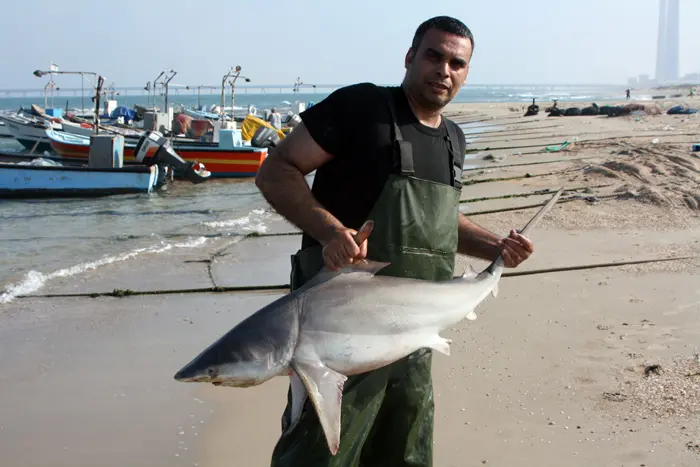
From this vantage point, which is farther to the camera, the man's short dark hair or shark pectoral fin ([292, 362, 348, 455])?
→ the man's short dark hair

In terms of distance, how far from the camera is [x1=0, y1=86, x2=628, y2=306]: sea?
1043 centimetres

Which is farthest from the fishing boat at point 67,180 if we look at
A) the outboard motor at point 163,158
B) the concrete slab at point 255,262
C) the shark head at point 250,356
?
the shark head at point 250,356

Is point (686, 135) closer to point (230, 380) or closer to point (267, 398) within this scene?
point (267, 398)

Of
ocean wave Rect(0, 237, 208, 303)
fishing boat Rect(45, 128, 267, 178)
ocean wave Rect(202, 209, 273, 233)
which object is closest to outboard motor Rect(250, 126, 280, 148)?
fishing boat Rect(45, 128, 267, 178)

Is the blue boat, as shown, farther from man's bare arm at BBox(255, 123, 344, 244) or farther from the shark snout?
the shark snout

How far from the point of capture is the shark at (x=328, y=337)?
236 cm

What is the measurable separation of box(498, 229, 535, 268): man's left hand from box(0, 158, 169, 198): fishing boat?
1632cm

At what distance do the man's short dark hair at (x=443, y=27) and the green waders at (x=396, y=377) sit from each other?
319 millimetres

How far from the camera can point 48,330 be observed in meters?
7.03

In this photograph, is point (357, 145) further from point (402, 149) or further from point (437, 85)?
point (437, 85)

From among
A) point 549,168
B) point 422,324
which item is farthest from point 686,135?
point 422,324

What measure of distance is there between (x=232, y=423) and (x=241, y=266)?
512 cm

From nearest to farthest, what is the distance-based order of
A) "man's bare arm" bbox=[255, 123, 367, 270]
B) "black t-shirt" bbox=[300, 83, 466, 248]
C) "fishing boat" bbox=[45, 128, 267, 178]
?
"man's bare arm" bbox=[255, 123, 367, 270], "black t-shirt" bbox=[300, 83, 466, 248], "fishing boat" bbox=[45, 128, 267, 178]

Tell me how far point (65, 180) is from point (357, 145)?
16817 millimetres
